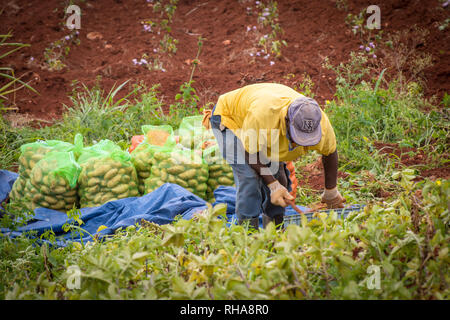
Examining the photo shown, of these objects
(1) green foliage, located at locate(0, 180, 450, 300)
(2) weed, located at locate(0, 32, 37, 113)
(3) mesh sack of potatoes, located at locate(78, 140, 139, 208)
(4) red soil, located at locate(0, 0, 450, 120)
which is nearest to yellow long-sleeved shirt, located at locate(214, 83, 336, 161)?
(1) green foliage, located at locate(0, 180, 450, 300)

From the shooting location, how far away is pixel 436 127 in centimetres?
393

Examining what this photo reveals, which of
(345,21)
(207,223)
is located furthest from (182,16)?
(207,223)

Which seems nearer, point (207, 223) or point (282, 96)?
point (207, 223)

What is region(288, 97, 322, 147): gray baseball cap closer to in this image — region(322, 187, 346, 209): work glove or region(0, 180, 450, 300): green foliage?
region(322, 187, 346, 209): work glove

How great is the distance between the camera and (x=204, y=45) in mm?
6777

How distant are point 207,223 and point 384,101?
11.2 feet

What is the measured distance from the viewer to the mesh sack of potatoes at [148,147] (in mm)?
3689

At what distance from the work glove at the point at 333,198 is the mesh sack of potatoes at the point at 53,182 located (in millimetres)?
A: 1845

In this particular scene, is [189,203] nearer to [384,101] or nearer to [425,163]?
[425,163]

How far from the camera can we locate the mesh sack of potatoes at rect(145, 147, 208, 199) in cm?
357

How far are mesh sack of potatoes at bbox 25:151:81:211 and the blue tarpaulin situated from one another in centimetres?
8

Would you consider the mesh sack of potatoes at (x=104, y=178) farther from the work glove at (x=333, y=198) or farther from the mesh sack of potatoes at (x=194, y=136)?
the work glove at (x=333, y=198)

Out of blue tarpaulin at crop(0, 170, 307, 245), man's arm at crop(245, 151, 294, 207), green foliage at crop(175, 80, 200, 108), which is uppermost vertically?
Result: green foliage at crop(175, 80, 200, 108)

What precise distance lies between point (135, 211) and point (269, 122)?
1398 mm
